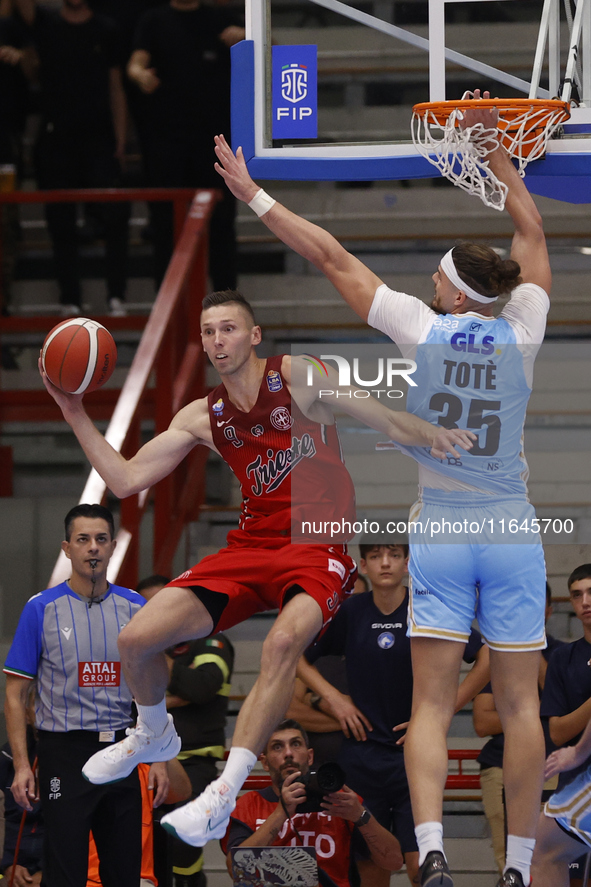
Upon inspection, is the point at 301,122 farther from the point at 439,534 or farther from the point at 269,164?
the point at 439,534

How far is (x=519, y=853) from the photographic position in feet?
15.0

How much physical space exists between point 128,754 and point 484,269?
2506mm

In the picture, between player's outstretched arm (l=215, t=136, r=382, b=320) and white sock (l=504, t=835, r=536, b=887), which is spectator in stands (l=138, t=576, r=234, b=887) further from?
player's outstretched arm (l=215, t=136, r=382, b=320)

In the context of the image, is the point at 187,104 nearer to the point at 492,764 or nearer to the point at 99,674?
the point at 99,674

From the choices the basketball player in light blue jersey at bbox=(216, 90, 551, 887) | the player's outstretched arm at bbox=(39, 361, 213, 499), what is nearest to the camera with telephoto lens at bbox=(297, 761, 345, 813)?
the basketball player in light blue jersey at bbox=(216, 90, 551, 887)

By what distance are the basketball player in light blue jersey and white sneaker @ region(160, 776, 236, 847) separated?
2.32ft

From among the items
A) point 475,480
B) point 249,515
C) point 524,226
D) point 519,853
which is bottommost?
point 519,853

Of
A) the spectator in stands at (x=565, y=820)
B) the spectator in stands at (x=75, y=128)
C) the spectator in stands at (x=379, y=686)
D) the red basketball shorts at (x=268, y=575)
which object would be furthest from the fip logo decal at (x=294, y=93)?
the spectator in stands at (x=75, y=128)

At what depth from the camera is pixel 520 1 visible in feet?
36.3

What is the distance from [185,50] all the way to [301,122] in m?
4.16

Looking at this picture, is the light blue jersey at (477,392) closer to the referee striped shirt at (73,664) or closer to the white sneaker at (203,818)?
the white sneaker at (203,818)

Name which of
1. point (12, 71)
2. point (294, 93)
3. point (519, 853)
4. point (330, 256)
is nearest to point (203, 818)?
point (519, 853)

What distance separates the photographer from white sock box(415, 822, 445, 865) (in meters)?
4.30

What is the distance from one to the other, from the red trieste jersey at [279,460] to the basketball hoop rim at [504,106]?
4.05 feet
